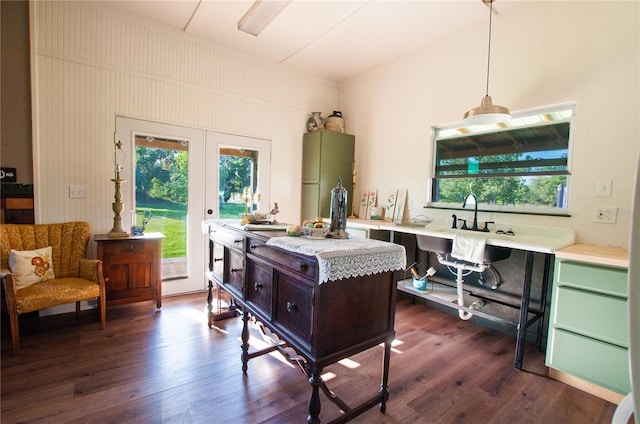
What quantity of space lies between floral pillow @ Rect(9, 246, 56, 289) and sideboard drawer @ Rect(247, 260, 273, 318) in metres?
1.95

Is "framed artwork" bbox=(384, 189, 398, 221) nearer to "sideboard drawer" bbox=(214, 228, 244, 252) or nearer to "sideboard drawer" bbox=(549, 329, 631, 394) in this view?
"sideboard drawer" bbox=(549, 329, 631, 394)

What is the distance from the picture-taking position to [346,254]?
4.70 ft

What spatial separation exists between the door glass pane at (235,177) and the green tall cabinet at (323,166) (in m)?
0.73

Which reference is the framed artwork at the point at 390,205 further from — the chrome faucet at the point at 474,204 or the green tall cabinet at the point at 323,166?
the chrome faucet at the point at 474,204

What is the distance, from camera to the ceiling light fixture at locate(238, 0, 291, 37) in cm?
251

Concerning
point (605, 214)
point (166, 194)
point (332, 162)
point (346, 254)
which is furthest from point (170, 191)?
point (605, 214)

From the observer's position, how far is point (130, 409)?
1.71 meters

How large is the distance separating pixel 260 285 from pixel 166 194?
2200 millimetres

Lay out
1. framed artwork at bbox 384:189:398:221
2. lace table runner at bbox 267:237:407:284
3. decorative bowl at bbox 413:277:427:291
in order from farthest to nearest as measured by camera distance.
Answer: framed artwork at bbox 384:189:398:221 → decorative bowl at bbox 413:277:427:291 → lace table runner at bbox 267:237:407:284

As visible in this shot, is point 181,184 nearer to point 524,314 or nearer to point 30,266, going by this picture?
point 30,266

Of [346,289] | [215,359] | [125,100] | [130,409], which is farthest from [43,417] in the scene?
[125,100]

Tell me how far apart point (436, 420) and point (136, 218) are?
328 centimetres

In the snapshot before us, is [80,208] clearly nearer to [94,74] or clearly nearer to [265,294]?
[94,74]

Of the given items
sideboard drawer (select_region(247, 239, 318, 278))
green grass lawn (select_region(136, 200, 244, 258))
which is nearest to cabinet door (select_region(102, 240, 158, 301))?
green grass lawn (select_region(136, 200, 244, 258))
